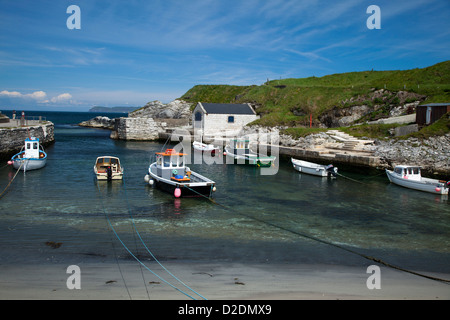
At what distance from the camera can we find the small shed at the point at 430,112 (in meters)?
35.2

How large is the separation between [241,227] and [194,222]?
2483 millimetres

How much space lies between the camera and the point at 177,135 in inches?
2470

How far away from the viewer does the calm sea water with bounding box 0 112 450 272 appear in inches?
502

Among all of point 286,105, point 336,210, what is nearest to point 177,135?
point 286,105

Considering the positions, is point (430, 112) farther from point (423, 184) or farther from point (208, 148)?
point (208, 148)

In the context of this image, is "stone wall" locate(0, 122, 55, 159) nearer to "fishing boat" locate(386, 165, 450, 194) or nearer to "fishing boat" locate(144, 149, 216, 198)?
"fishing boat" locate(144, 149, 216, 198)

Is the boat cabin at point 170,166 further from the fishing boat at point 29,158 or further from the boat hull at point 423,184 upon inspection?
the boat hull at point 423,184

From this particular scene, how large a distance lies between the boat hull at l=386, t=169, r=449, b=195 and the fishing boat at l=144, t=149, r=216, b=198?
1565 centimetres

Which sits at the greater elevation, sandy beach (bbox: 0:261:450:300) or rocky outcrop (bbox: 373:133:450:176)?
rocky outcrop (bbox: 373:133:450:176)

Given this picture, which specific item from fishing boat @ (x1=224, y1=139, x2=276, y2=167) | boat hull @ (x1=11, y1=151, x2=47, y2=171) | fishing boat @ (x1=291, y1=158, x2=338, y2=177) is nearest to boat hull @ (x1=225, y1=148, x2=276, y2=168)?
fishing boat @ (x1=224, y1=139, x2=276, y2=167)

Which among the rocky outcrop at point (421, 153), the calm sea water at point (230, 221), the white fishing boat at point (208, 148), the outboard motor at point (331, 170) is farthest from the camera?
the white fishing boat at point (208, 148)

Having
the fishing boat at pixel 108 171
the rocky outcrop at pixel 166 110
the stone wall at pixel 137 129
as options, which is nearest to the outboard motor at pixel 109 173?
the fishing boat at pixel 108 171

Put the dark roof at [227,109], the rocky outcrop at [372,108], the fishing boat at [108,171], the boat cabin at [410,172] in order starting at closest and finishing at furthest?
the fishing boat at [108,171], the boat cabin at [410,172], the rocky outcrop at [372,108], the dark roof at [227,109]

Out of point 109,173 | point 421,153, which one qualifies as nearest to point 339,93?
point 421,153
